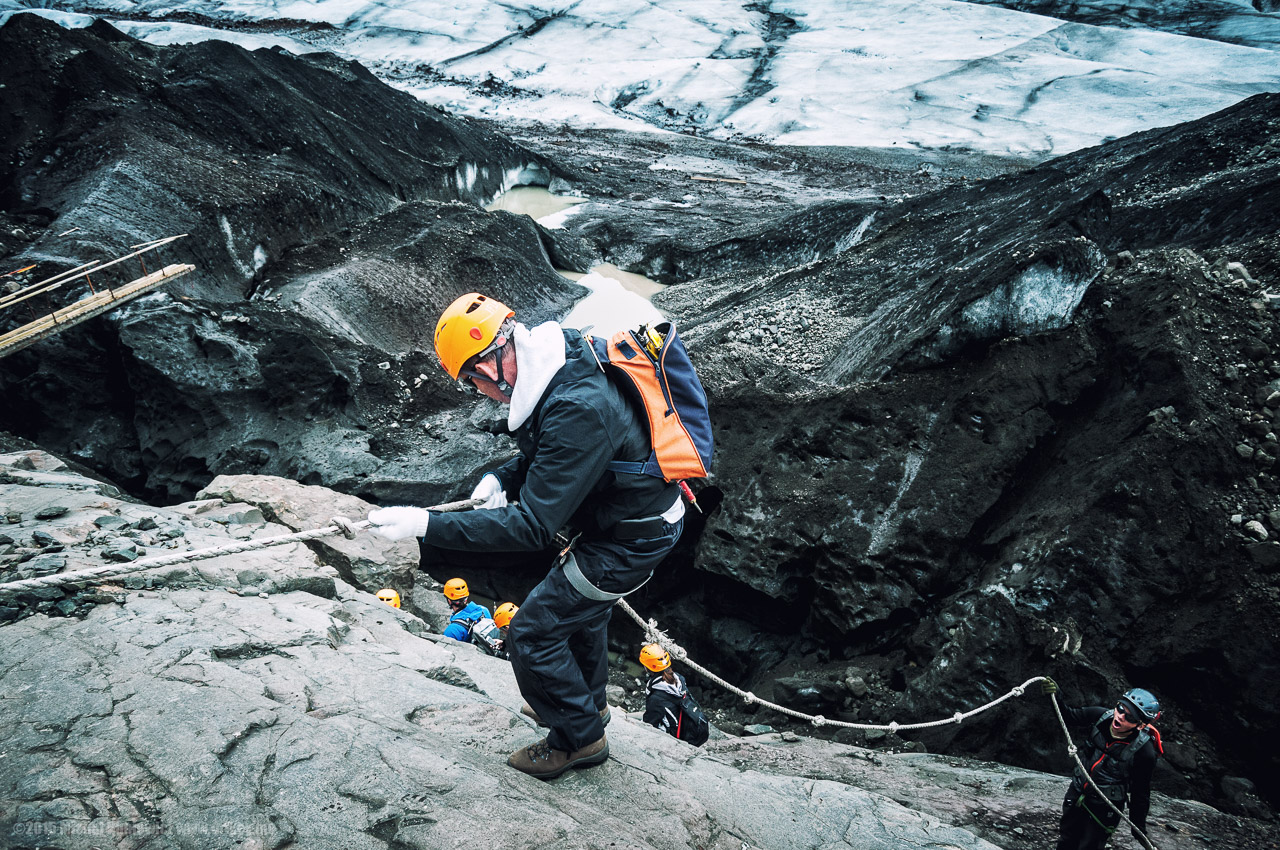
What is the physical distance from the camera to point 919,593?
5621mm

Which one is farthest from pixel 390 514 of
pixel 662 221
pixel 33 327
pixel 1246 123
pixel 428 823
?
pixel 662 221

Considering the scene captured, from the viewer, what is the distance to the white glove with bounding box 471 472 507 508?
2.68 metres

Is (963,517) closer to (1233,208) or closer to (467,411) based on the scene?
(1233,208)

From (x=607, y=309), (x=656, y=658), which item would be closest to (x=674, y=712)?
(x=656, y=658)

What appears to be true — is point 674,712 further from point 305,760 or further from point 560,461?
point 560,461

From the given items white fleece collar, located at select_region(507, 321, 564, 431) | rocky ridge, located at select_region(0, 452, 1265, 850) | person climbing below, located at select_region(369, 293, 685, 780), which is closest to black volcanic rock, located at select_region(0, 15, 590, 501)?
rocky ridge, located at select_region(0, 452, 1265, 850)

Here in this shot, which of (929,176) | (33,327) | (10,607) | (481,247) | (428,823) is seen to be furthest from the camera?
(929,176)

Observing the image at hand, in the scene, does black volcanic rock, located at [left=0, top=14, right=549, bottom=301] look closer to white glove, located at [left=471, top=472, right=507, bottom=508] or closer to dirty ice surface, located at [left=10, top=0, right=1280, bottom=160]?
white glove, located at [left=471, top=472, right=507, bottom=508]

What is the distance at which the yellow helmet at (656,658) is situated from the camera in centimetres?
463

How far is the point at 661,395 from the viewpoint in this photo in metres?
2.50

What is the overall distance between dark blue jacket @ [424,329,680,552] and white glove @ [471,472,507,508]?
316mm

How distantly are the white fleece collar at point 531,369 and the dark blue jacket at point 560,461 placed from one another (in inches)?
1.1

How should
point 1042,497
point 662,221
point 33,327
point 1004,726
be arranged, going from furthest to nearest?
point 662,221
point 33,327
point 1042,497
point 1004,726

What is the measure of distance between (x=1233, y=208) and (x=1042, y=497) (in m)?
3.96
